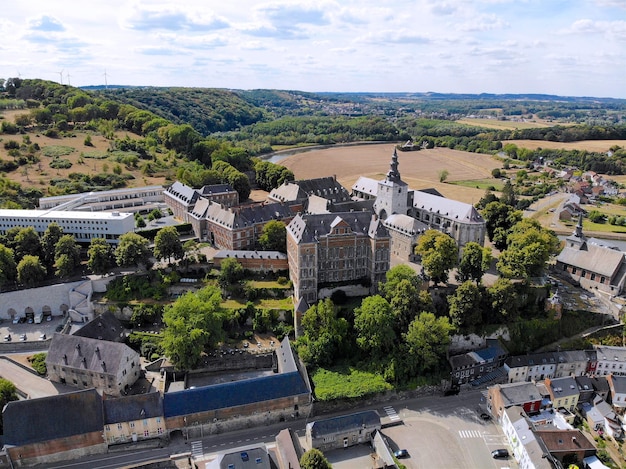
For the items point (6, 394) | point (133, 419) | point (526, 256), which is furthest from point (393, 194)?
point (6, 394)

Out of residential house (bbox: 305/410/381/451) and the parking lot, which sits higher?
the parking lot

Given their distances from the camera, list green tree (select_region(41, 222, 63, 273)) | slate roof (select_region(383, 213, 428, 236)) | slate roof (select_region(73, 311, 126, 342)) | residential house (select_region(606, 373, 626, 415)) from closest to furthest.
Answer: residential house (select_region(606, 373, 626, 415))
slate roof (select_region(73, 311, 126, 342))
green tree (select_region(41, 222, 63, 273))
slate roof (select_region(383, 213, 428, 236))

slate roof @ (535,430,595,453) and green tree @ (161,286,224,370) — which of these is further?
green tree @ (161,286,224,370)

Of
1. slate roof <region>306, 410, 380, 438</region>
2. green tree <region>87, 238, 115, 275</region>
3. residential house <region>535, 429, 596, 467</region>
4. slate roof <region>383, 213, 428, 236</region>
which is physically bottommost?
residential house <region>535, 429, 596, 467</region>

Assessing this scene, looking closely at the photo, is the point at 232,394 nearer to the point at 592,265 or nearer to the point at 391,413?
the point at 391,413

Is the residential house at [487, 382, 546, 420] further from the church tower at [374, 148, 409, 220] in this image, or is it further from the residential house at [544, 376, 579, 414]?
the church tower at [374, 148, 409, 220]

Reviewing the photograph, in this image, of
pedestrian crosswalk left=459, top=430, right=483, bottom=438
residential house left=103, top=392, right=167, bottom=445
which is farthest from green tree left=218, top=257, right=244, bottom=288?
pedestrian crosswalk left=459, top=430, right=483, bottom=438

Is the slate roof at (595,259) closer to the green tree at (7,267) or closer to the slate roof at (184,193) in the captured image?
the slate roof at (184,193)
